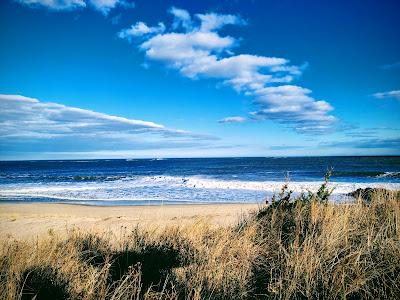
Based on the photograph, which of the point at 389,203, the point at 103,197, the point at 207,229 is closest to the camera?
the point at 207,229

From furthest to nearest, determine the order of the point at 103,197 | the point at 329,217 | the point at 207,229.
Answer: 1. the point at 103,197
2. the point at 207,229
3. the point at 329,217

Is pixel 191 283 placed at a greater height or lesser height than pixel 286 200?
lesser

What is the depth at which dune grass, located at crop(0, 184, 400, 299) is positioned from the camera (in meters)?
3.38

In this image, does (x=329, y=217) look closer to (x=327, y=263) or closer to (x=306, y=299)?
(x=327, y=263)

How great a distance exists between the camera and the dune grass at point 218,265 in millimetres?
3377

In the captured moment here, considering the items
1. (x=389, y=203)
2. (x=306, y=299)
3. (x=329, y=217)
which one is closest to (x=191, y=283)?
(x=306, y=299)

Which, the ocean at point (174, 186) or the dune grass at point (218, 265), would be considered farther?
the ocean at point (174, 186)

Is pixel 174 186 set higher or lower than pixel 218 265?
lower

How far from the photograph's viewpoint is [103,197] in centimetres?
2177

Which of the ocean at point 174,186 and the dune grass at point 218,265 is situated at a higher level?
the dune grass at point 218,265

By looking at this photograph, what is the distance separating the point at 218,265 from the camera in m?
3.97

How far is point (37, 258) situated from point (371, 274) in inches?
181

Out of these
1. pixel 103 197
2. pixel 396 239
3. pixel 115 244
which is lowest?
pixel 103 197

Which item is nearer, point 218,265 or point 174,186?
point 218,265
